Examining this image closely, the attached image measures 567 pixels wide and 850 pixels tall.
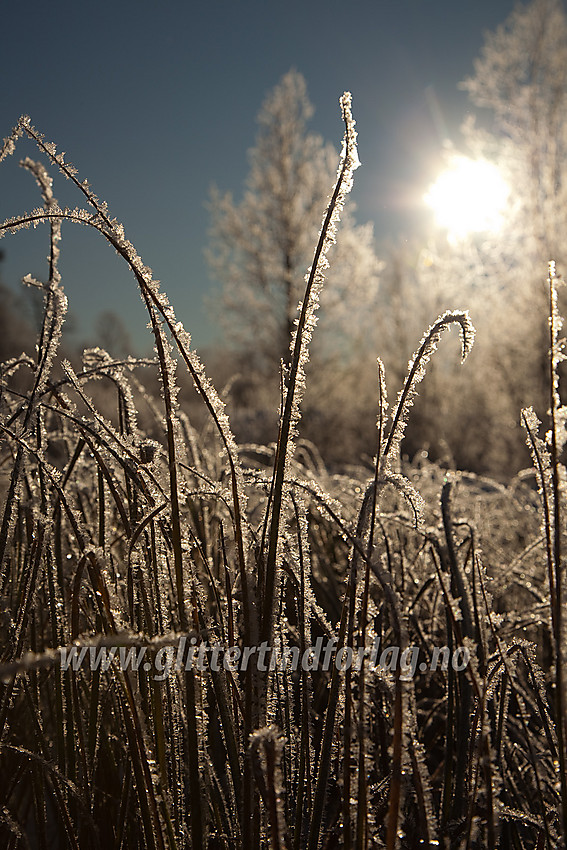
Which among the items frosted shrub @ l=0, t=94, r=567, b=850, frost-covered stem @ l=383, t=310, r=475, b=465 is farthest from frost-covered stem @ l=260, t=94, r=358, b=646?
frost-covered stem @ l=383, t=310, r=475, b=465

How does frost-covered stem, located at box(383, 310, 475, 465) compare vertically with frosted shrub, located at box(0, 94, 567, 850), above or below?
above

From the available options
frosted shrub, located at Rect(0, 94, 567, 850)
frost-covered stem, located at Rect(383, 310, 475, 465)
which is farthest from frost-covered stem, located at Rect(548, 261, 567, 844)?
frost-covered stem, located at Rect(383, 310, 475, 465)

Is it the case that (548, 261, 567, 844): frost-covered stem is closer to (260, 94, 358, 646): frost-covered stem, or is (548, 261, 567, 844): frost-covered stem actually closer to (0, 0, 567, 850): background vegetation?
(0, 0, 567, 850): background vegetation

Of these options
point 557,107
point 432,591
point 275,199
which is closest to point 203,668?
point 432,591

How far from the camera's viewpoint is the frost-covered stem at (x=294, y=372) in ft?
1.71

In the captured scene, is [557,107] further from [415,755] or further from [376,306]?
[415,755]

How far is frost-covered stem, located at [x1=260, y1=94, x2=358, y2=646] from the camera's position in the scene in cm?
52

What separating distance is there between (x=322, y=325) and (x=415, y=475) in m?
8.34

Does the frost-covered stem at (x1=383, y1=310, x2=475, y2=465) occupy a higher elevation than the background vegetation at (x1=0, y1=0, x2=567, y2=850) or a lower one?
higher

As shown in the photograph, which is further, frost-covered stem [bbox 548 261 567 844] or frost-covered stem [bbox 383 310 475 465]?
frost-covered stem [bbox 383 310 475 465]

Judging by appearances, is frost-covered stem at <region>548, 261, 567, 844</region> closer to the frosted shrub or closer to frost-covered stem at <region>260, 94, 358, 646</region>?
the frosted shrub

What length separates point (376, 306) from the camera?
11.3 metres

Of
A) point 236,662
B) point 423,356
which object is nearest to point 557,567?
point 423,356

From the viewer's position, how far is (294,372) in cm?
52
